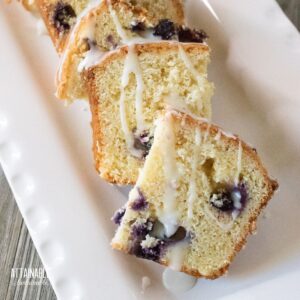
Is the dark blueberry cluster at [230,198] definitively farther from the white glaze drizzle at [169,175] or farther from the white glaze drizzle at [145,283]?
the white glaze drizzle at [145,283]

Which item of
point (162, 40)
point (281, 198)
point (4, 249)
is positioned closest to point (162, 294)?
point (281, 198)

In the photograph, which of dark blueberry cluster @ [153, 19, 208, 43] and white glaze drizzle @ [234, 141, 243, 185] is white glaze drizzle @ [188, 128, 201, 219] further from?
dark blueberry cluster @ [153, 19, 208, 43]

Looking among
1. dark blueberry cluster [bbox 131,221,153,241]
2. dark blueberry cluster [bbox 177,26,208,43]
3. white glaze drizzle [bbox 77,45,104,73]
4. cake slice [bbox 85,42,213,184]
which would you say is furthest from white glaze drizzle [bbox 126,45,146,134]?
dark blueberry cluster [bbox 131,221,153,241]

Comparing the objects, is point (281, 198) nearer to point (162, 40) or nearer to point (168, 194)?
point (168, 194)

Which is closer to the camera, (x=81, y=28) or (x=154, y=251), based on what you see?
(x=154, y=251)

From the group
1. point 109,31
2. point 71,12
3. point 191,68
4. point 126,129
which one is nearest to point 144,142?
point 126,129

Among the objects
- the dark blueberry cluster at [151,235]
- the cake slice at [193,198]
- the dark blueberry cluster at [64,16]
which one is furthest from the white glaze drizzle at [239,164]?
the dark blueberry cluster at [64,16]

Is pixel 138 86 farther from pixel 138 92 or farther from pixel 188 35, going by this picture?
pixel 188 35
